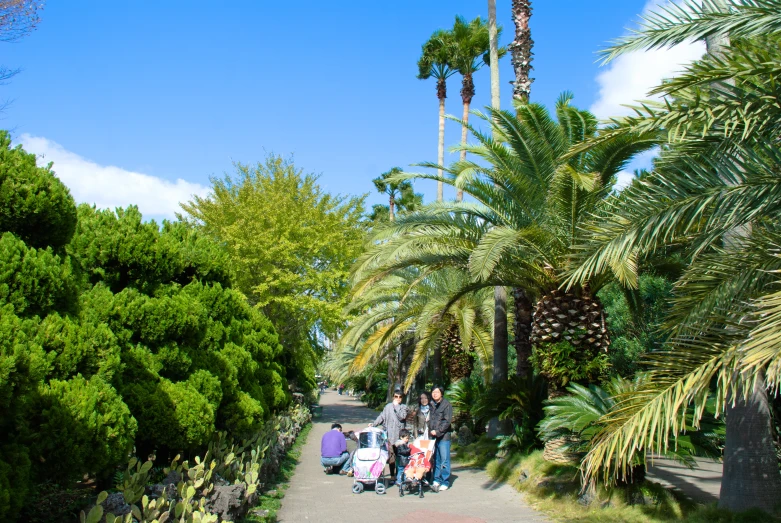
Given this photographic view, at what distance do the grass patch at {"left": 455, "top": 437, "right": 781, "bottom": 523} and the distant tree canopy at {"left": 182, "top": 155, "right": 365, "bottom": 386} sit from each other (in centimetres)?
1226

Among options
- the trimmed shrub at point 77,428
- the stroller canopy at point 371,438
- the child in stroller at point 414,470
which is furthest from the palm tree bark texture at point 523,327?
the trimmed shrub at point 77,428

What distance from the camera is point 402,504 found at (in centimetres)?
933

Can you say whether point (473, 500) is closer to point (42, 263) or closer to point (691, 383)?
point (691, 383)

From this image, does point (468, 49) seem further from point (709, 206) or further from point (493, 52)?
point (709, 206)

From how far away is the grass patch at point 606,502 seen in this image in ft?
23.0

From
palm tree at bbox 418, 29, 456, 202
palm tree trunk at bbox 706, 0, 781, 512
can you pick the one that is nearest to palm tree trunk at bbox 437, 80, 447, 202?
palm tree at bbox 418, 29, 456, 202

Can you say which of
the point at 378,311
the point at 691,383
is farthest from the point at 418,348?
the point at 691,383

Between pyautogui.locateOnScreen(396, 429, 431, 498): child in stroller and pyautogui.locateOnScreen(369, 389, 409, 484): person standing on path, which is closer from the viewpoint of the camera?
pyautogui.locateOnScreen(396, 429, 431, 498): child in stroller

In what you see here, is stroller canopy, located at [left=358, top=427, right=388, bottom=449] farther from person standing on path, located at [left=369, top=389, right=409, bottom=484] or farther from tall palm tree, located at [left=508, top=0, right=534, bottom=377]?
tall palm tree, located at [left=508, top=0, right=534, bottom=377]

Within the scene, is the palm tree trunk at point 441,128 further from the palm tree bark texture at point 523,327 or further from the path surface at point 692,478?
the path surface at point 692,478

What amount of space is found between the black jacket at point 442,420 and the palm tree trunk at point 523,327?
2699 mm

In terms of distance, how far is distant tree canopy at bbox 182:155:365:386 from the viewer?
21.0m

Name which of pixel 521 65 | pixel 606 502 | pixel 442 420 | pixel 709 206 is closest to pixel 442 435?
pixel 442 420

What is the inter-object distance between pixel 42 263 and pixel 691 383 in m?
5.05
